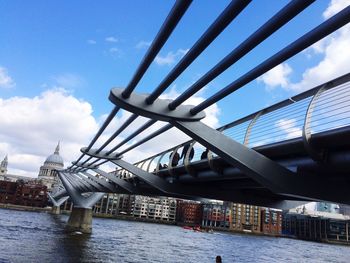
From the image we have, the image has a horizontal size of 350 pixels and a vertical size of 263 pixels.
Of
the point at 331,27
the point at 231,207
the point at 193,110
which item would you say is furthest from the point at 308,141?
the point at 231,207

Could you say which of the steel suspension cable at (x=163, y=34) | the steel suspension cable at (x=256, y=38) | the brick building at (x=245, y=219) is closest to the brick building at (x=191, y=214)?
the brick building at (x=245, y=219)

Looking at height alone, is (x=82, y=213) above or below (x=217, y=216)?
below

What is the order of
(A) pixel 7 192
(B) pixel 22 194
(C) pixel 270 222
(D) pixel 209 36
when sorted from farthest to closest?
(C) pixel 270 222 < (A) pixel 7 192 < (B) pixel 22 194 < (D) pixel 209 36

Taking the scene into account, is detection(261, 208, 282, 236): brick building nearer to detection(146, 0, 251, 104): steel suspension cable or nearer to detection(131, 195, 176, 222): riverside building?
detection(131, 195, 176, 222): riverside building

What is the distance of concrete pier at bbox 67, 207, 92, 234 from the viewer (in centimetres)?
4912

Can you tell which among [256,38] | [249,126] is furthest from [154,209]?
[256,38]

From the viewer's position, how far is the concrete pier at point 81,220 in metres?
49.1

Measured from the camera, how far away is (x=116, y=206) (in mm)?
168250

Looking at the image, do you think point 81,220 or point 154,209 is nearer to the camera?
point 81,220

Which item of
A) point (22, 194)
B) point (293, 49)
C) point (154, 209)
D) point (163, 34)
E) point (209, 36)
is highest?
point (154, 209)

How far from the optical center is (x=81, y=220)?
165 ft

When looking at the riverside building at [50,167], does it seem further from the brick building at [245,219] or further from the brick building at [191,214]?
the brick building at [245,219]

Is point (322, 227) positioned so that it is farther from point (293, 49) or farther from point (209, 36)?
point (209, 36)

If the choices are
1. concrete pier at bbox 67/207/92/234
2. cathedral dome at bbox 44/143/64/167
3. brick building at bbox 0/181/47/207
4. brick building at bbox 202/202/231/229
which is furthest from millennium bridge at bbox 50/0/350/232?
cathedral dome at bbox 44/143/64/167
